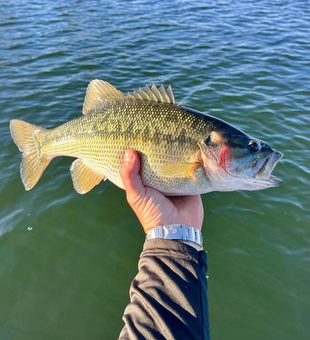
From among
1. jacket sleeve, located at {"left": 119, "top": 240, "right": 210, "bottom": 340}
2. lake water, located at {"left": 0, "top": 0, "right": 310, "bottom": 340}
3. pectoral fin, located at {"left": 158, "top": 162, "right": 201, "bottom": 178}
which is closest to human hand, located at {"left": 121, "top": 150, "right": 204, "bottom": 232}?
pectoral fin, located at {"left": 158, "top": 162, "right": 201, "bottom": 178}

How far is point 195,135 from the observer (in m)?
3.07

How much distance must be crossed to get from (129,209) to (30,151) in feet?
5.77

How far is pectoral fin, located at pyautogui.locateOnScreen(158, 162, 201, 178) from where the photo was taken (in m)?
3.06

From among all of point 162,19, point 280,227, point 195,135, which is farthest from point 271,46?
point 195,135

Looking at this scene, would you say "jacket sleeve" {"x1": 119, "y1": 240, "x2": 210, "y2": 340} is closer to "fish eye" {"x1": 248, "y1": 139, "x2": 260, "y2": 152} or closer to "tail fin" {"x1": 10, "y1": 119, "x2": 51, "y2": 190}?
"fish eye" {"x1": 248, "y1": 139, "x2": 260, "y2": 152}

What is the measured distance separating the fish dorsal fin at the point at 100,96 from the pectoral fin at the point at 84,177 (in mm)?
632

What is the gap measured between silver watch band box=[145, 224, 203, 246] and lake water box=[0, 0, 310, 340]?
1672mm

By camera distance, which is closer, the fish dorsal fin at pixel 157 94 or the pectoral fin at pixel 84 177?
the fish dorsal fin at pixel 157 94

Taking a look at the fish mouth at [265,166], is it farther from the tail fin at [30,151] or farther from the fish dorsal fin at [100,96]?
the tail fin at [30,151]

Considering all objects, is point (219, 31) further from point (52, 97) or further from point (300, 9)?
point (52, 97)

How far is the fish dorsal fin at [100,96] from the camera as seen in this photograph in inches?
137

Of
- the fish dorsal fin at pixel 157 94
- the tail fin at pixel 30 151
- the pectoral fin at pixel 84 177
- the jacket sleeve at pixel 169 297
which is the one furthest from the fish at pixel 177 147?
the tail fin at pixel 30 151

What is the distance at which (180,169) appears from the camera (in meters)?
3.06

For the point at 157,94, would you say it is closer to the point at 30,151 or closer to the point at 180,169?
the point at 180,169
